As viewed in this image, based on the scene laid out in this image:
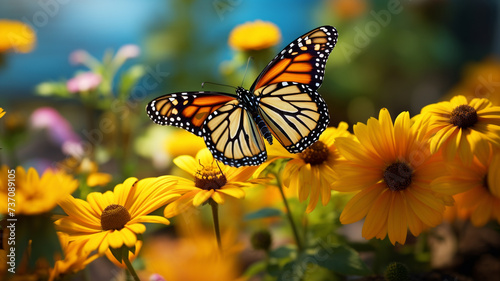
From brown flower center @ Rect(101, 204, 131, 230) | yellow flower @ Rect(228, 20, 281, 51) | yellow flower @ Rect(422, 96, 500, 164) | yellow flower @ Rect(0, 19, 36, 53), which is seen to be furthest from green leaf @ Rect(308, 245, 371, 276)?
yellow flower @ Rect(0, 19, 36, 53)

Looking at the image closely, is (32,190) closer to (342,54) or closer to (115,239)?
(115,239)

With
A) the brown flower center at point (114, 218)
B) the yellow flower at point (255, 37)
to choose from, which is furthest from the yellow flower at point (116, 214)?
the yellow flower at point (255, 37)

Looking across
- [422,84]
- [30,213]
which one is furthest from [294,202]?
[422,84]

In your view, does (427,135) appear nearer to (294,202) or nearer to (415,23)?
(294,202)

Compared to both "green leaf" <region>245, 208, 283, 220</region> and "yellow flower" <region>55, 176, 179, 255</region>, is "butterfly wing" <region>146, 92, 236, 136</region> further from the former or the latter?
"green leaf" <region>245, 208, 283, 220</region>

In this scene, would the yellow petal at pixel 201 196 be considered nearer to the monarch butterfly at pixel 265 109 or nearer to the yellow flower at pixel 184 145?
the monarch butterfly at pixel 265 109
